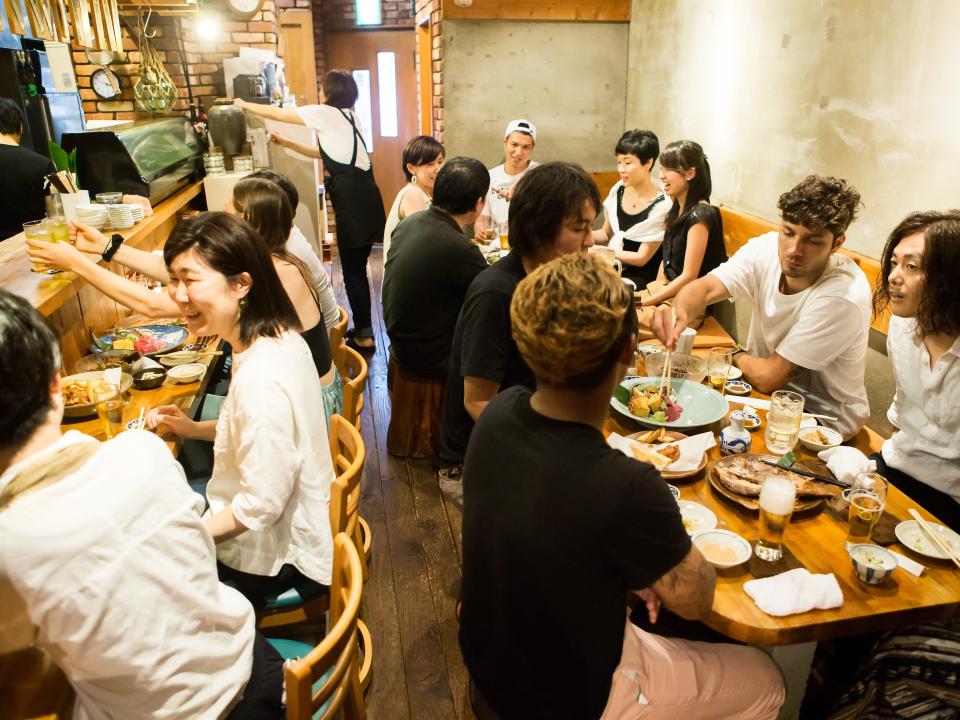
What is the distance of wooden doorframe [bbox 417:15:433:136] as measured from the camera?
6609 millimetres

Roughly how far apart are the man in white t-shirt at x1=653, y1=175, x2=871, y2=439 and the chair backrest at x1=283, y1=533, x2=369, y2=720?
1.26 meters

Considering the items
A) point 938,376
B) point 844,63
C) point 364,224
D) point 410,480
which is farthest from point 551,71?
point 938,376

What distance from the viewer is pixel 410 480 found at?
135 inches

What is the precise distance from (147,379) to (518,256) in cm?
133

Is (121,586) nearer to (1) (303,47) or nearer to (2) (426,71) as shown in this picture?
(2) (426,71)

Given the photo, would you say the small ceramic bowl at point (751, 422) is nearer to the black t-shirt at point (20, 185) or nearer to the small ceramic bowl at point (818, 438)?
the small ceramic bowl at point (818, 438)

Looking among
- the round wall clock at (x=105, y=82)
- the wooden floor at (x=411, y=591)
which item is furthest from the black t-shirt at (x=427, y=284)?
the round wall clock at (x=105, y=82)

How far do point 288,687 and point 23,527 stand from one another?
52cm

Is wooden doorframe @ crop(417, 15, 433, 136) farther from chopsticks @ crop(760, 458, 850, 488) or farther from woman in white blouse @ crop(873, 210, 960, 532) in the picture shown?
chopsticks @ crop(760, 458, 850, 488)

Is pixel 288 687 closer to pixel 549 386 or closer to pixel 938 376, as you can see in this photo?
pixel 549 386

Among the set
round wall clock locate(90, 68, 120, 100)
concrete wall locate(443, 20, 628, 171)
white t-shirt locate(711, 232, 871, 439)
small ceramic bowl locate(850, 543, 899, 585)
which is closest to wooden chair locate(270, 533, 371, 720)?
small ceramic bowl locate(850, 543, 899, 585)

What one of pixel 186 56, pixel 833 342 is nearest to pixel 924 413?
pixel 833 342

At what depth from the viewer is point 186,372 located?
2404 millimetres

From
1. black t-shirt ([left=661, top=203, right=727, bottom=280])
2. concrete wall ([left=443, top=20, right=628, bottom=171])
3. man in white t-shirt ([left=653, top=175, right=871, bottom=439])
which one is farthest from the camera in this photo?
concrete wall ([left=443, top=20, right=628, bottom=171])
